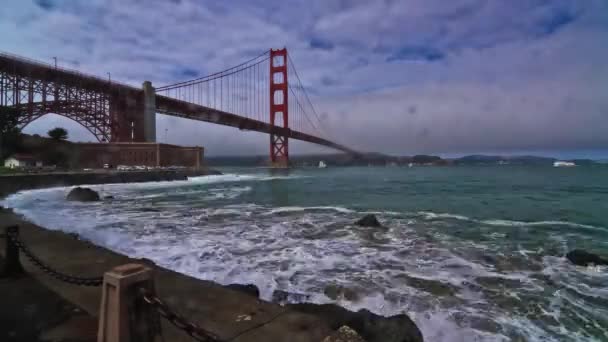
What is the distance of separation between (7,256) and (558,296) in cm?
642

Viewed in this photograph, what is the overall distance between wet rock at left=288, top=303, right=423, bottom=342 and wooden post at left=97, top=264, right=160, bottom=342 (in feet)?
5.49

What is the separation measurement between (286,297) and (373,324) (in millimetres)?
1337

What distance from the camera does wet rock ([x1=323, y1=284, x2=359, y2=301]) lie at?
3944 millimetres

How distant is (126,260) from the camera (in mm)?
3957

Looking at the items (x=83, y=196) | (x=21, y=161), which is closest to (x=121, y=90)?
(x=21, y=161)

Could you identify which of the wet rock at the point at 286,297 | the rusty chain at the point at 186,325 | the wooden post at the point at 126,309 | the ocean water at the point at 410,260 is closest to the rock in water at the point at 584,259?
the ocean water at the point at 410,260

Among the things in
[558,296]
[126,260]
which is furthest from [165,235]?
[558,296]

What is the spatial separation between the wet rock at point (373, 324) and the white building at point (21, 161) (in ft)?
129

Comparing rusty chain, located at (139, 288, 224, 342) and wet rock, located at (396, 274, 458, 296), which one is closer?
rusty chain, located at (139, 288, 224, 342)

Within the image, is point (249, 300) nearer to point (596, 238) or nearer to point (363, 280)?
point (363, 280)

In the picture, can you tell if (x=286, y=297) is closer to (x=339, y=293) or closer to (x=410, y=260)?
(x=339, y=293)

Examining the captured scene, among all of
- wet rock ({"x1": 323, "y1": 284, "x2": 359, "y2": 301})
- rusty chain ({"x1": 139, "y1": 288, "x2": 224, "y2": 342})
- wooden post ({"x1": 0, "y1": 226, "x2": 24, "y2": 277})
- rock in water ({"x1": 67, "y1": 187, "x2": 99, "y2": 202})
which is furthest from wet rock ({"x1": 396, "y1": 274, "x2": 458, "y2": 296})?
rock in water ({"x1": 67, "y1": 187, "x2": 99, "y2": 202})

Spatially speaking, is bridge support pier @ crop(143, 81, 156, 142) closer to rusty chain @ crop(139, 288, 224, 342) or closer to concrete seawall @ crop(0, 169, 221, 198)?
concrete seawall @ crop(0, 169, 221, 198)

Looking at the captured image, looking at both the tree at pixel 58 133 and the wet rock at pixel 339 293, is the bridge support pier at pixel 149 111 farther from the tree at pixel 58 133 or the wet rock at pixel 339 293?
the wet rock at pixel 339 293
